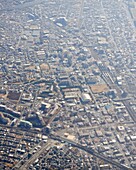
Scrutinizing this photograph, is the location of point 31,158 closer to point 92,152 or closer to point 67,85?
point 92,152

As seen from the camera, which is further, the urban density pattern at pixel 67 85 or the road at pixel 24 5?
the road at pixel 24 5

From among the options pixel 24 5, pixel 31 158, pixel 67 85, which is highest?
pixel 31 158

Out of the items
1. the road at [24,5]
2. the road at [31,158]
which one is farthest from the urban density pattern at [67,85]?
the road at [31,158]

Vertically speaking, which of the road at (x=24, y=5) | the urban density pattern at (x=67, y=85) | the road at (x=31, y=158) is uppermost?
the road at (x=31, y=158)

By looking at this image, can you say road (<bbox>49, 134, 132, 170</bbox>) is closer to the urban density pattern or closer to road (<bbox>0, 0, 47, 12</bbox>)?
the urban density pattern

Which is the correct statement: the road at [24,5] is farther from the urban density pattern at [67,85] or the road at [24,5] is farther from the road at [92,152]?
the road at [92,152]

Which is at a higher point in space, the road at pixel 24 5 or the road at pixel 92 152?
the road at pixel 92 152

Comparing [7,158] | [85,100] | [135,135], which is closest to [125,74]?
[85,100]

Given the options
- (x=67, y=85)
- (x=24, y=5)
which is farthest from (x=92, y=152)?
(x=24, y=5)
